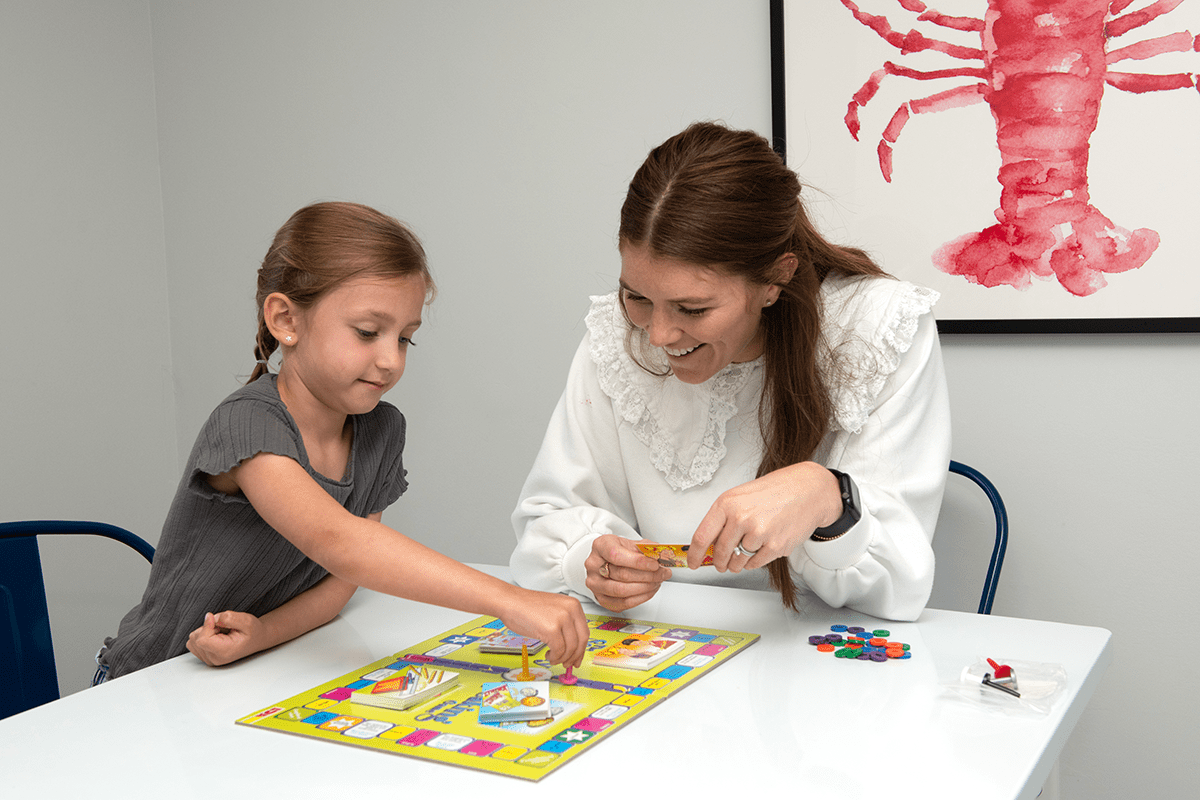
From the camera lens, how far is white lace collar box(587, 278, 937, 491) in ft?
4.88

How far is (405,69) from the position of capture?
262 cm

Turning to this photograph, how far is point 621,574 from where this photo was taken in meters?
1.30

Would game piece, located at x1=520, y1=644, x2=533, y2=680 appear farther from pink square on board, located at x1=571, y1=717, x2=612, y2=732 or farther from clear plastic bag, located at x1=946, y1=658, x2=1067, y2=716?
clear plastic bag, located at x1=946, y1=658, x2=1067, y2=716

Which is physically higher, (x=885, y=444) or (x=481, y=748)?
(x=885, y=444)

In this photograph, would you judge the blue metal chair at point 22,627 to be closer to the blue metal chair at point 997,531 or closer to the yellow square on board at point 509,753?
the yellow square on board at point 509,753

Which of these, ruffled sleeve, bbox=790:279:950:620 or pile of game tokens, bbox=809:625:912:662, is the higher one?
ruffled sleeve, bbox=790:279:950:620

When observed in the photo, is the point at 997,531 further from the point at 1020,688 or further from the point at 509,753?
the point at 509,753

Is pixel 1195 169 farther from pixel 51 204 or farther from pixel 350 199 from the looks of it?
pixel 51 204

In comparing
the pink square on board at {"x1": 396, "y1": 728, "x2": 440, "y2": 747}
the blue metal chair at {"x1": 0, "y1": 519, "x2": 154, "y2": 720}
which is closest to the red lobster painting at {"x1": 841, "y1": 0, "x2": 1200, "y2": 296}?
the pink square on board at {"x1": 396, "y1": 728, "x2": 440, "y2": 747}

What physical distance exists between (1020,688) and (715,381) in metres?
0.70

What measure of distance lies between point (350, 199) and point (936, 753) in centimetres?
221

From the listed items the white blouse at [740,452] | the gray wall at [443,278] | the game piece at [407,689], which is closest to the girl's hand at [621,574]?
the white blouse at [740,452]

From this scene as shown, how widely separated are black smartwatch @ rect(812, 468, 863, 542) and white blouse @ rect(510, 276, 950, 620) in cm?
1

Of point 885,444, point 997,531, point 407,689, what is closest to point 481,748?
point 407,689
